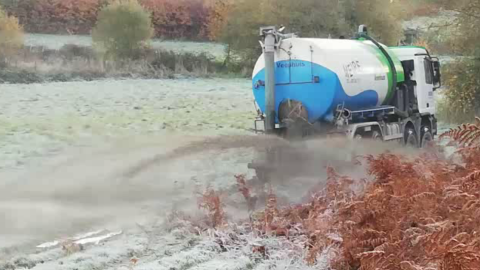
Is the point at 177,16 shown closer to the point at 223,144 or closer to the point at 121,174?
the point at 223,144

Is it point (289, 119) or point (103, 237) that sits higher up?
point (289, 119)

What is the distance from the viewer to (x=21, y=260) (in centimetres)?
514

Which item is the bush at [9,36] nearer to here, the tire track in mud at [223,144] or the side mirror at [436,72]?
the tire track in mud at [223,144]

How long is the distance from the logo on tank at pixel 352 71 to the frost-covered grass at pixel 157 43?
33.5 feet

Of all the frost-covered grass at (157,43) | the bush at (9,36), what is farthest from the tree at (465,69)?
the bush at (9,36)

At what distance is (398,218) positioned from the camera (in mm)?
4613

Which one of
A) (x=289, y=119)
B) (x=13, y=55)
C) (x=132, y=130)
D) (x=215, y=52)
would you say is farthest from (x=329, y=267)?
(x=215, y=52)

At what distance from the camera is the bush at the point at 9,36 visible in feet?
57.8

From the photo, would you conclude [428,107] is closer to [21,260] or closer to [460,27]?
[460,27]

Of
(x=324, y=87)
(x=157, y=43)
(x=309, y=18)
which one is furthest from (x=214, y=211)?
(x=309, y=18)

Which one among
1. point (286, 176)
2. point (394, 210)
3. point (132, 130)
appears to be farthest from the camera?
point (132, 130)

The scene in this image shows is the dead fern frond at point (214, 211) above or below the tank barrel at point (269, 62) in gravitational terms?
below

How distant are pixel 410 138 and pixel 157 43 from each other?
11.3 meters

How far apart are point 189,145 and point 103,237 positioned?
14.7 feet
